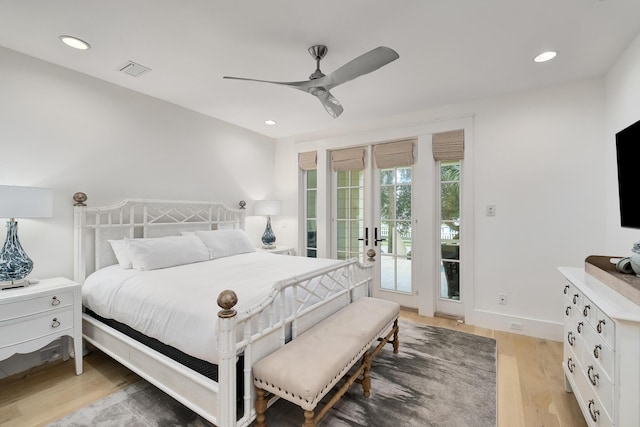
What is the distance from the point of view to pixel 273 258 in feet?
10.5

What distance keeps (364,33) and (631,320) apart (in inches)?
82.8

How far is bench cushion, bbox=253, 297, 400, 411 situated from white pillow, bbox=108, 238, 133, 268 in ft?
5.85

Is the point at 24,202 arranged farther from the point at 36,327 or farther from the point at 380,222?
the point at 380,222

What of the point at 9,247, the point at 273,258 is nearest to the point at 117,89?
the point at 9,247

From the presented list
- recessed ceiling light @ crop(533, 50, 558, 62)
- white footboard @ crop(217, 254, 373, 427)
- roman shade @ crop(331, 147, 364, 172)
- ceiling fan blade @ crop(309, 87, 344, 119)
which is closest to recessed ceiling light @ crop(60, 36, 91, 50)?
ceiling fan blade @ crop(309, 87, 344, 119)

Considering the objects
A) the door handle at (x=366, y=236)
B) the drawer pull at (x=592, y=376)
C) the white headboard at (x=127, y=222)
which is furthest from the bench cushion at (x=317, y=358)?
the white headboard at (x=127, y=222)

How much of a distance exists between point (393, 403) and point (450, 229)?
2.20 metres

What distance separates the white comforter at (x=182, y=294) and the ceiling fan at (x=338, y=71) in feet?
4.59

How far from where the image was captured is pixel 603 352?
138 centimetres

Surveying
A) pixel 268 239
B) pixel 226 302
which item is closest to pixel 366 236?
pixel 268 239

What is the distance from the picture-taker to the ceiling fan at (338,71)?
1.69m

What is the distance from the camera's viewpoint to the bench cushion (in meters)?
1.41

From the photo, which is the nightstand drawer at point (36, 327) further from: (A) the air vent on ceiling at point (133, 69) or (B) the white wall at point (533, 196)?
Answer: (B) the white wall at point (533, 196)

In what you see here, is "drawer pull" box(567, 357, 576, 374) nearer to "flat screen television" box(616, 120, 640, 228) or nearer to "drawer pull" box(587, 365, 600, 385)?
"drawer pull" box(587, 365, 600, 385)
